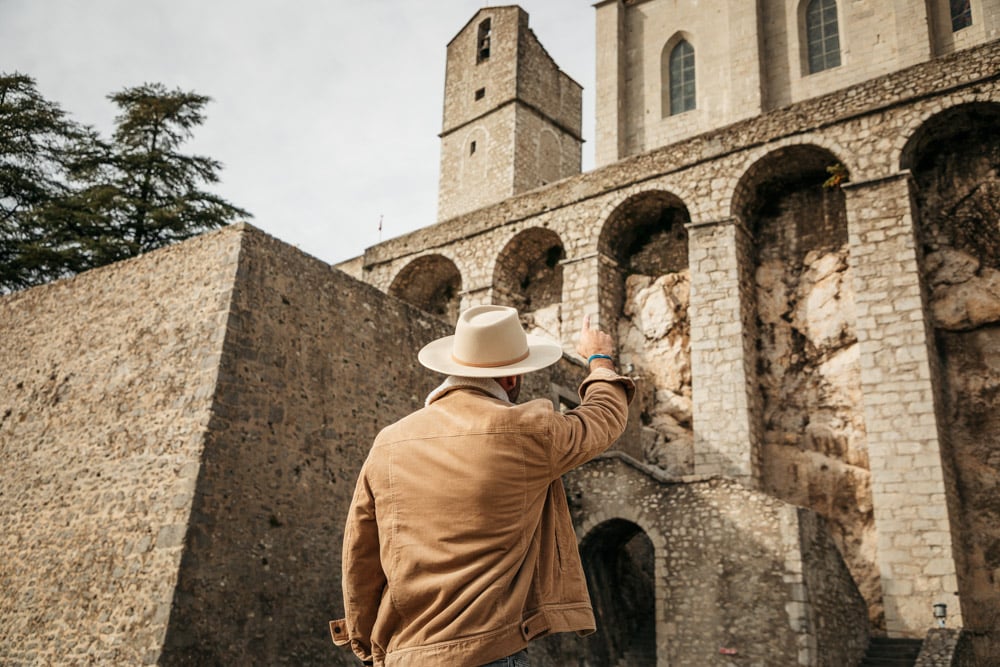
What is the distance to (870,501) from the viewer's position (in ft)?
41.6

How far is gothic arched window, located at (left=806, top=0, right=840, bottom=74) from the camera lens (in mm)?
19438

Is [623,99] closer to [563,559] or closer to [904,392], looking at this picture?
[904,392]

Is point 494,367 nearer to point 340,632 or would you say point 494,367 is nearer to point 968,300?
point 340,632

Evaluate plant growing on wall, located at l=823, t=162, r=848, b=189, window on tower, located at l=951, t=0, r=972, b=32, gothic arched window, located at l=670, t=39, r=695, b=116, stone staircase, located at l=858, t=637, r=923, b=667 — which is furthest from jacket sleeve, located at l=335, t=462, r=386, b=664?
gothic arched window, located at l=670, t=39, r=695, b=116

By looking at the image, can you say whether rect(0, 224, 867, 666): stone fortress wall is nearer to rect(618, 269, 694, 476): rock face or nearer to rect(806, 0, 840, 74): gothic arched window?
rect(618, 269, 694, 476): rock face

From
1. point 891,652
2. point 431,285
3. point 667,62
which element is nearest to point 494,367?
point 891,652

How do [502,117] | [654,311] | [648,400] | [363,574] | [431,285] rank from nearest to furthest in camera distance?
[363,574], [648,400], [654,311], [431,285], [502,117]

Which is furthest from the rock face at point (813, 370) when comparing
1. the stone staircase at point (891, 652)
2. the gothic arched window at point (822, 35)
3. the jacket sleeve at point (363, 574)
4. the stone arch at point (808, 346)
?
the jacket sleeve at point (363, 574)

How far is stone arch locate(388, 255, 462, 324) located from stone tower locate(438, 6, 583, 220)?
4869 millimetres

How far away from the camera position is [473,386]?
8.92 ft

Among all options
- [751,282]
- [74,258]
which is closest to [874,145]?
[751,282]

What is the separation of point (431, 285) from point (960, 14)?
13.4 meters

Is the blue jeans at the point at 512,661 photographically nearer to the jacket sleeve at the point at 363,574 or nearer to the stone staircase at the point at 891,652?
the jacket sleeve at the point at 363,574

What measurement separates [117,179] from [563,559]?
1793 centimetres
